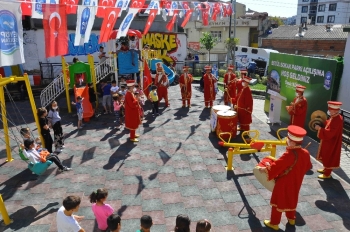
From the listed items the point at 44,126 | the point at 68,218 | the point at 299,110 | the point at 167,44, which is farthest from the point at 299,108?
the point at 167,44

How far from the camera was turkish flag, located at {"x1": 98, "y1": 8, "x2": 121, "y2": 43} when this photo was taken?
8078 millimetres

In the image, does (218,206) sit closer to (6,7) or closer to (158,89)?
(6,7)

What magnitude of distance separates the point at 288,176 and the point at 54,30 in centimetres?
546

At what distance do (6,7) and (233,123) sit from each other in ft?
21.1

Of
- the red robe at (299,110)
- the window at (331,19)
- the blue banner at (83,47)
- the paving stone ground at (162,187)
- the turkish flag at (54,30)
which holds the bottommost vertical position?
the paving stone ground at (162,187)

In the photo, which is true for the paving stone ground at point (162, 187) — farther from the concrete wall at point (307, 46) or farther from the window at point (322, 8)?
the window at point (322, 8)

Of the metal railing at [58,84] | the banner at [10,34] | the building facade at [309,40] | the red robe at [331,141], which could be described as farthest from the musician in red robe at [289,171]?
the building facade at [309,40]

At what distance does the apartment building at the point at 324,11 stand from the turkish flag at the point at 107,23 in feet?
164

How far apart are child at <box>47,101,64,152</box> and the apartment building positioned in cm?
5180

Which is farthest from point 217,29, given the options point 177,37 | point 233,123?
point 233,123

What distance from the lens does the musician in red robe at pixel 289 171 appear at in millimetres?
4617

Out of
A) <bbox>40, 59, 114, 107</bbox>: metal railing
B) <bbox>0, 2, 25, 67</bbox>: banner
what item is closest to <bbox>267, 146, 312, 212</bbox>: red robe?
<bbox>0, 2, 25, 67</bbox>: banner

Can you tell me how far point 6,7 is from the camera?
537 centimetres

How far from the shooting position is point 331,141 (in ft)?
21.5
